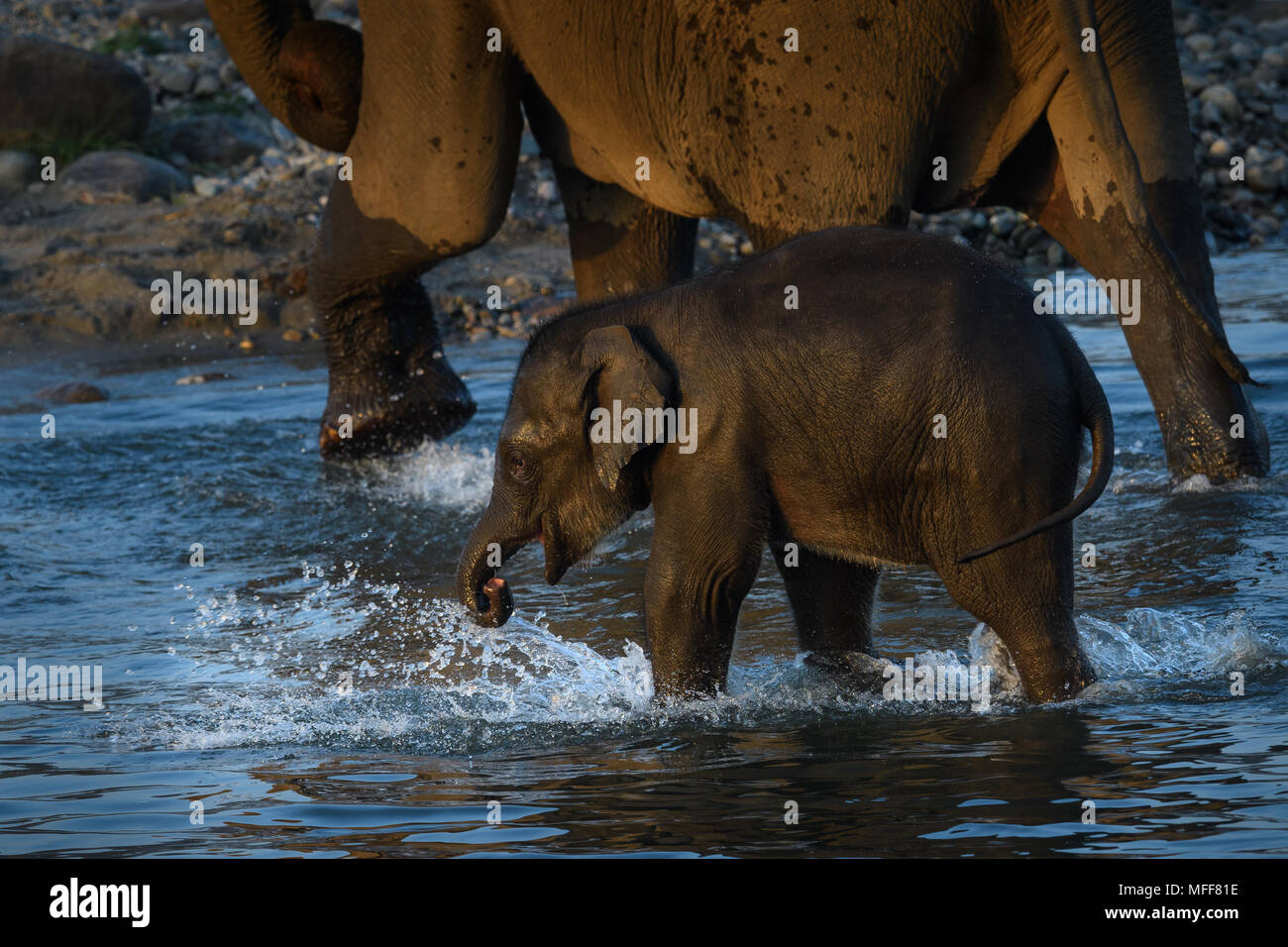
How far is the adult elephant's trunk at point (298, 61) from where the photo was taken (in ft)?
26.8

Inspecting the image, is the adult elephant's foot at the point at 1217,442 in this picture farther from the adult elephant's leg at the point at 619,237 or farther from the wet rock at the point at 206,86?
the wet rock at the point at 206,86

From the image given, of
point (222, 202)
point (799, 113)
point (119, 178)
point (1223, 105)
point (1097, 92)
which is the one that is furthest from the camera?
point (1223, 105)

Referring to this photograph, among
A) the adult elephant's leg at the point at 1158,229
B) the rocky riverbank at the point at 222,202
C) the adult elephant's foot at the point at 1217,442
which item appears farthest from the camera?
the rocky riverbank at the point at 222,202

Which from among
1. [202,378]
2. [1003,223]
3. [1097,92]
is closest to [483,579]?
[1097,92]

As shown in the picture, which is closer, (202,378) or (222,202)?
(202,378)

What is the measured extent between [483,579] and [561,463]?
1.33ft

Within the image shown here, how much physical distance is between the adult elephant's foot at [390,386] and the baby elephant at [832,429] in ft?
11.3

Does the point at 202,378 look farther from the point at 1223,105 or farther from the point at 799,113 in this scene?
the point at 1223,105

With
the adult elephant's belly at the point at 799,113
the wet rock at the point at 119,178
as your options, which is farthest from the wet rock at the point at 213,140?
the adult elephant's belly at the point at 799,113

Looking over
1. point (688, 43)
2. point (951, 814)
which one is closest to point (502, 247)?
point (688, 43)

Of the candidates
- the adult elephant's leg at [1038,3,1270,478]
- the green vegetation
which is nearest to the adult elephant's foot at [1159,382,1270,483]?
the adult elephant's leg at [1038,3,1270,478]

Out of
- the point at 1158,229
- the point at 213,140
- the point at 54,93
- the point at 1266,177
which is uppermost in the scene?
the point at 54,93

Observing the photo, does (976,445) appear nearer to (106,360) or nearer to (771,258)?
(771,258)

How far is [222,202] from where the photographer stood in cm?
1411
